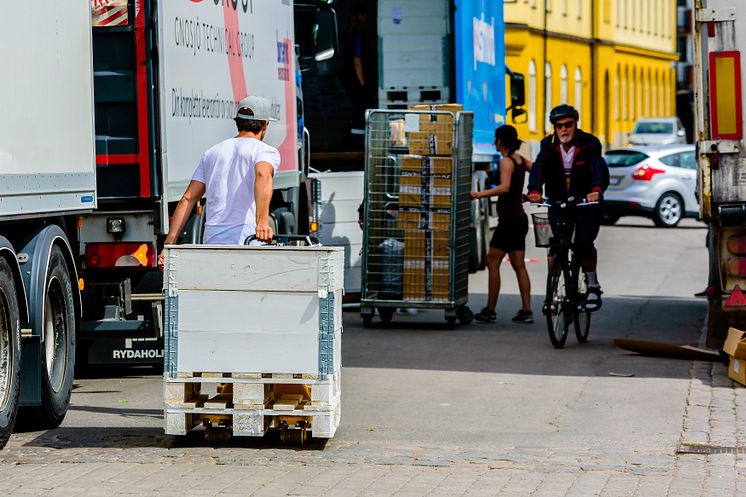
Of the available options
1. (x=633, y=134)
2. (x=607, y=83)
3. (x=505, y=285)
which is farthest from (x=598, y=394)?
(x=607, y=83)

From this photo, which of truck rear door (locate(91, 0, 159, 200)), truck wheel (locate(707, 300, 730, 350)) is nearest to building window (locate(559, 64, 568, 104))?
truck wheel (locate(707, 300, 730, 350))

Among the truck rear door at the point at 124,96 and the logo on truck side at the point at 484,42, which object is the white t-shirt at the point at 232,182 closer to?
the truck rear door at the point at 124,96

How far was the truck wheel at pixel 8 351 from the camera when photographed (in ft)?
28.1

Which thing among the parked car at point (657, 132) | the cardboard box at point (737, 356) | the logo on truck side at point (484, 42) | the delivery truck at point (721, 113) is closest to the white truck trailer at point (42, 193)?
the cardboard box at point (737, 356)

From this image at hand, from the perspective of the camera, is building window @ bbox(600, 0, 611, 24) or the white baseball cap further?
building window @ bbox(600, 0, 611, 24)

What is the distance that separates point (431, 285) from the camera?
1509 cm

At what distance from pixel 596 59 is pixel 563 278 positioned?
59101mm

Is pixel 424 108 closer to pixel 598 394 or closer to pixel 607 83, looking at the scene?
pixel 598 394

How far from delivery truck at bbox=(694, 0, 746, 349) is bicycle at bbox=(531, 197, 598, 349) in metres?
1.54

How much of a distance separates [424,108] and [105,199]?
5243 millimetres

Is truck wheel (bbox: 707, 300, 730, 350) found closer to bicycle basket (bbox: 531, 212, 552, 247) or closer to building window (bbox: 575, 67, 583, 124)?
bicycle basket (bbox: 531, 212, 552, 247)

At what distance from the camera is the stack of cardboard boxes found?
1495 centimetres

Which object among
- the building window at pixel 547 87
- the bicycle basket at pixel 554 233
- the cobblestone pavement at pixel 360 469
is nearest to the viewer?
the cobblestone pavement at pixel 360 469

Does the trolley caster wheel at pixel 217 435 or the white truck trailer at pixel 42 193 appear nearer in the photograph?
the white truck trailer at pixel 42 193
